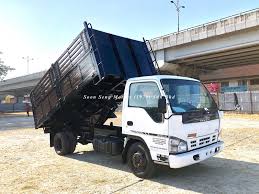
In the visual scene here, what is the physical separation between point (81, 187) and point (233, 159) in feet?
16.0

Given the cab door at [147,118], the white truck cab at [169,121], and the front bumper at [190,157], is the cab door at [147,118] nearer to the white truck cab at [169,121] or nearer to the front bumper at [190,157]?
the white truck cab at [169,121]

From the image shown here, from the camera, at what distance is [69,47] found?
9.45 meters

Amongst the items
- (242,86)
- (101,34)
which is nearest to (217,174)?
(101,34)

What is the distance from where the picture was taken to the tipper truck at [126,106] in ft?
22.4

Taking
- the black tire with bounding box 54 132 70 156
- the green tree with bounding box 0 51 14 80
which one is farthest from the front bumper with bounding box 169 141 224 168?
the green tree with bounding box 0 51 14 80

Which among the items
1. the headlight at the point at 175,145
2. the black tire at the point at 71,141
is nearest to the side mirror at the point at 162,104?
the headlight at the point at 175,145

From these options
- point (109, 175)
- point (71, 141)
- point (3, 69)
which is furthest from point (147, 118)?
point (3, 69)

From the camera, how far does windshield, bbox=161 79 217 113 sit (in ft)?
23.1

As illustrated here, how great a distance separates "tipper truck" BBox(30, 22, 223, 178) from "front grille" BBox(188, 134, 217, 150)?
22mm

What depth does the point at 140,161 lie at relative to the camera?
7367 mm

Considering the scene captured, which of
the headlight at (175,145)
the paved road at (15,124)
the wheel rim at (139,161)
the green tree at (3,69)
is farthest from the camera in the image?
the green tree at (3,69)

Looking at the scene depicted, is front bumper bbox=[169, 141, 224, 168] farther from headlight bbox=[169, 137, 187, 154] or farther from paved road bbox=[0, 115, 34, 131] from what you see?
paved road bbox=[0, 115, 34, 131]

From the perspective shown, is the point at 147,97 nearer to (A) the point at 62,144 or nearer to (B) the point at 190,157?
(B) the point at 190,157

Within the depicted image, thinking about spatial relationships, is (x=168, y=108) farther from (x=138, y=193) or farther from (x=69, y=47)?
(x=69, y=47)
